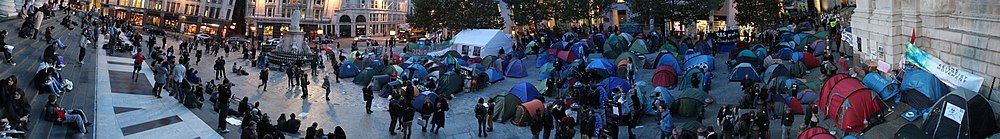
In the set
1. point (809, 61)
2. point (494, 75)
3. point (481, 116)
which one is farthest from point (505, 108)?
point (809, 61)

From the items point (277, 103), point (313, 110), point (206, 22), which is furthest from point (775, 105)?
point (206, 22)

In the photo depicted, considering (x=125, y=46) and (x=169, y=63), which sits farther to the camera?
(x=125, y=46)

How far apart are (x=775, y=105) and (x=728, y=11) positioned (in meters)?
37.0

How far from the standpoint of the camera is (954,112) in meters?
14.2

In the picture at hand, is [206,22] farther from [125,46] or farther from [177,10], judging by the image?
[125,46]

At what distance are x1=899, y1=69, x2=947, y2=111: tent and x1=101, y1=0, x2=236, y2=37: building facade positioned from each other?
6913 centimetres

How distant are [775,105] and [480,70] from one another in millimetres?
13854

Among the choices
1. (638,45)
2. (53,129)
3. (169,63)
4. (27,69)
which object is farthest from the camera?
(638,45)

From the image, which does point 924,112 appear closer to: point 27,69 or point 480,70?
point 480,70

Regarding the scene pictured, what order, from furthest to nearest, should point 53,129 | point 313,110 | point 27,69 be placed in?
point 313,110 < point 27,69 < point 53,129

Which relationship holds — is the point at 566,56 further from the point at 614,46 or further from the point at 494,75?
the point at 494,75

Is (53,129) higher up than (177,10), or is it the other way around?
(177,10)

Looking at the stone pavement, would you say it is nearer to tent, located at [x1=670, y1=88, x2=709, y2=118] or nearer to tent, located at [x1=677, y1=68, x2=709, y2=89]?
tent, located at [x1=670, y1=88, x2=709, y2=118]

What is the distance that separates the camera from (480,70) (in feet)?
102
